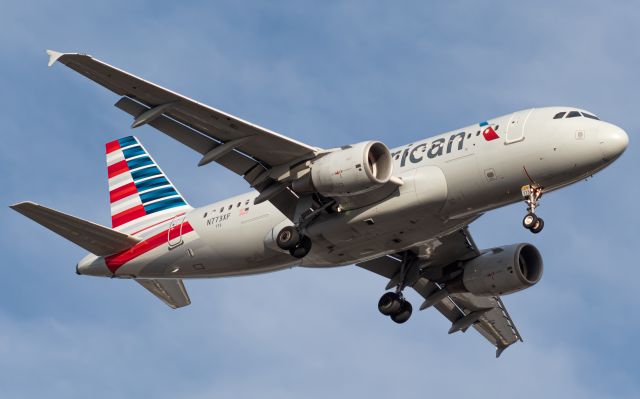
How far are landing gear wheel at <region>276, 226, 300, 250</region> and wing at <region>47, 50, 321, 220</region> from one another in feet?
2.96

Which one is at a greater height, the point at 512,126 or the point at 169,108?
the point at 512,126

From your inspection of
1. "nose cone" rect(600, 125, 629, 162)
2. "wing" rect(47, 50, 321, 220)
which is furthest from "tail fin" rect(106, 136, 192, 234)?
"nose cone" rect(600, 125, 629, 162)

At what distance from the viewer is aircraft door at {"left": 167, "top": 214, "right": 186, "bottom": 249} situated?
142ft

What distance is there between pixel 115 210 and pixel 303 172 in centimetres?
1128

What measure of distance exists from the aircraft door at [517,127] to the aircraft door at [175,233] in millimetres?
12685

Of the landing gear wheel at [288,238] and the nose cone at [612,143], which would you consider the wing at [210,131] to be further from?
the nose cone at [612,143]

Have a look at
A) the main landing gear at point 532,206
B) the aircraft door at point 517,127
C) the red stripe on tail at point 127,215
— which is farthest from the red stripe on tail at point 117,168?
the main landing gear at point 532,206

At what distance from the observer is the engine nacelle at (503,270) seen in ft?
146

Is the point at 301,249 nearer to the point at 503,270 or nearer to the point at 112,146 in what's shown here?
the point at 503,270

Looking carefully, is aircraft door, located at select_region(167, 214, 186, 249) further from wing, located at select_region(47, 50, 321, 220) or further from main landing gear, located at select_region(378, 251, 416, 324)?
main landing gear, located at select_region(378, 251, 416, 324)

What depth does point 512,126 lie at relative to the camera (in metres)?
37.9

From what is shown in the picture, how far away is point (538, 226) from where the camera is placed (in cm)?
3719

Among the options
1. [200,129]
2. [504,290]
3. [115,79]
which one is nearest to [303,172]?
[200,129]

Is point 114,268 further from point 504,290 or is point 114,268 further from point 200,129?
point 504,290
